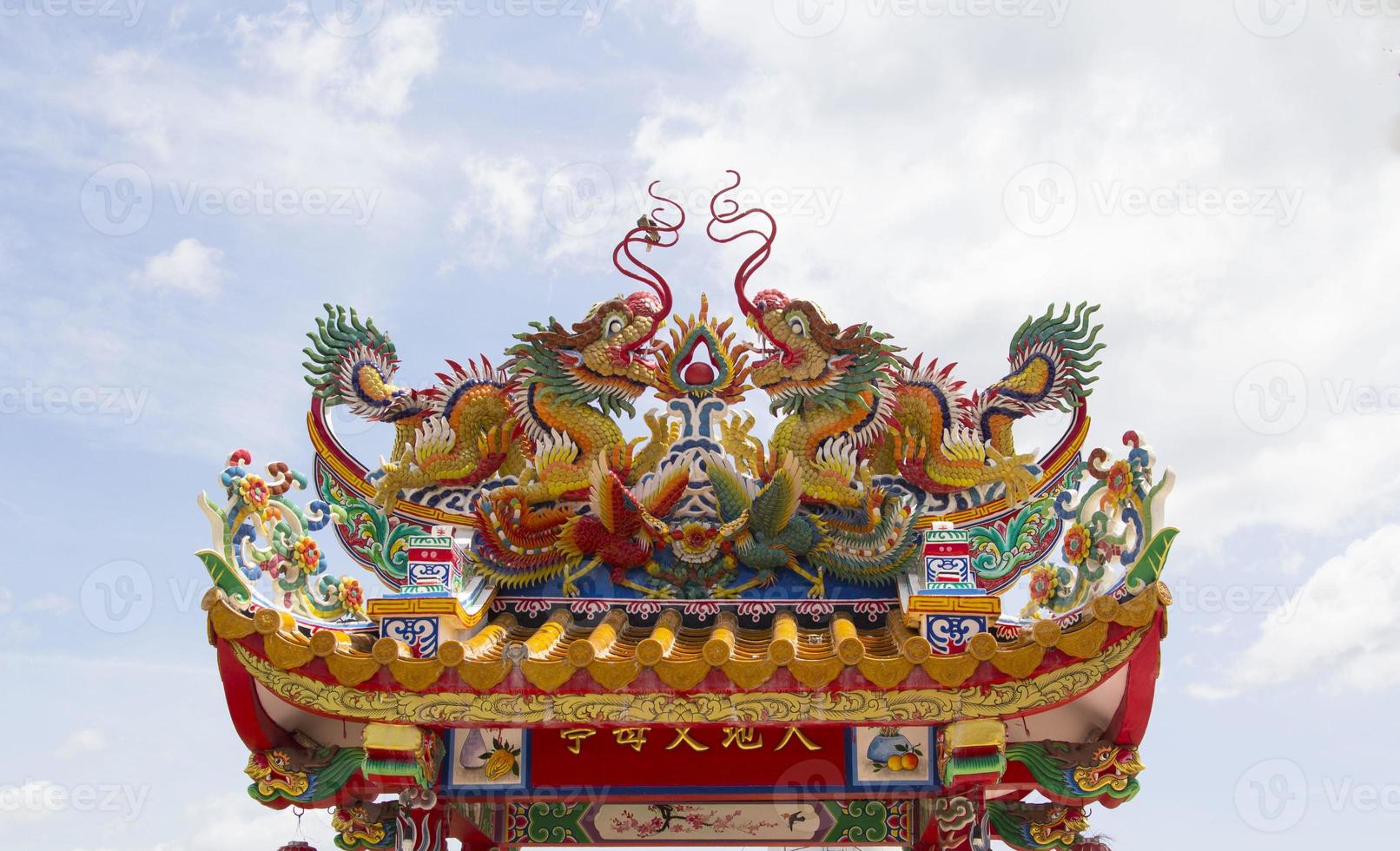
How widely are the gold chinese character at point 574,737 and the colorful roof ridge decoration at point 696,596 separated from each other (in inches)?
0.9

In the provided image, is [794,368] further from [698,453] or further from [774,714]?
[774,714]

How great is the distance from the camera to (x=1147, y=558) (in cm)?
891

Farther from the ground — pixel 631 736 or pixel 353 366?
pixel 353 366

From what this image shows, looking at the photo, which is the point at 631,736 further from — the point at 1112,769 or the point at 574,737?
the point at 1112,769

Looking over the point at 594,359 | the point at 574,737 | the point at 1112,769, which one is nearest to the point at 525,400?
the point at 594,359

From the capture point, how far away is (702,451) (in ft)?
35.3

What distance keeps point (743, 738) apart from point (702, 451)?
222cm

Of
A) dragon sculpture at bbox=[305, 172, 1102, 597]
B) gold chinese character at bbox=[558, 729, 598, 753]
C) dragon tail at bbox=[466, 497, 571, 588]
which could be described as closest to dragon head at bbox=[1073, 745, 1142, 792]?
A: dragon sculpture at bbox=[305, 172, 1102, 597]

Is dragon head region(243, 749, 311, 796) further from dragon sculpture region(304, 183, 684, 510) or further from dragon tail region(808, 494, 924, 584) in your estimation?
→ dragon tail region(808, 494, 924, 584)

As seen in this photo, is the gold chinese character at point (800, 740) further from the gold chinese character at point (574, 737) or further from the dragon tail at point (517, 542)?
the dragon tail at point (517, 542)

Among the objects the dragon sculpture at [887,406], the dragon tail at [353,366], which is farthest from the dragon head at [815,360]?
the dragon tail at [353,366]

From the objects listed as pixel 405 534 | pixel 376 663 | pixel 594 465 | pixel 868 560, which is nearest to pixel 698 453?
pixel 594 465

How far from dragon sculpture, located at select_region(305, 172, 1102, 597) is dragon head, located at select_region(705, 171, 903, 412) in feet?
0.04

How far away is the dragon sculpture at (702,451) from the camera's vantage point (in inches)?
416
